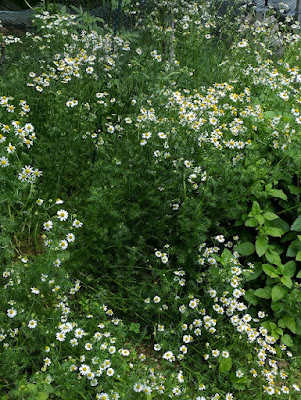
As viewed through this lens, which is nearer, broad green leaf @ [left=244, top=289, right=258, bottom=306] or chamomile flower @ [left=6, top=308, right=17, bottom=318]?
chamomile flower @ [left=6, top=308, right=17, bottom=318]

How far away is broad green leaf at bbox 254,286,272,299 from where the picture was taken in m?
3.20

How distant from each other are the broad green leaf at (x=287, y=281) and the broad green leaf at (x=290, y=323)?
218mm

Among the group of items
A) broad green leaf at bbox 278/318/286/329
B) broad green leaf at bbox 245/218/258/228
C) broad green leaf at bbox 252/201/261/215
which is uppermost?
broad green leaf at bbox 252/201/261/215

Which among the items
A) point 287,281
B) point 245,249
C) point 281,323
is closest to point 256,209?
point 245,249

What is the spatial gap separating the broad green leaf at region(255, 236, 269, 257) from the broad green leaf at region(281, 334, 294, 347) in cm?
54

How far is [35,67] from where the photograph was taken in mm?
3824

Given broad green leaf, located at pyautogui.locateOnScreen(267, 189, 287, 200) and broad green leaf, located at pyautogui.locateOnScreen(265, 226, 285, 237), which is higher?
broad green leaf, located at pyautogui.locateOnScreen(267, 189, 287, 200)

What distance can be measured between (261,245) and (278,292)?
33 centimetres

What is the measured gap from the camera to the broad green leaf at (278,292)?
3.13m

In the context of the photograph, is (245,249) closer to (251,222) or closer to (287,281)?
(251,222)

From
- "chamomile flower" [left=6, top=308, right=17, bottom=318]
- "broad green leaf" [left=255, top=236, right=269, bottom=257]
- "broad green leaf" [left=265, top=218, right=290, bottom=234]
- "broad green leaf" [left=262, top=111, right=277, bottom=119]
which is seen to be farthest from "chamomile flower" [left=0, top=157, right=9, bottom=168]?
"broad green leaf" [left=262, top=111, right=277, bottom=119]

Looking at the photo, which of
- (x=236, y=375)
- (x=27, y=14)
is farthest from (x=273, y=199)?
(x=27, y=14)

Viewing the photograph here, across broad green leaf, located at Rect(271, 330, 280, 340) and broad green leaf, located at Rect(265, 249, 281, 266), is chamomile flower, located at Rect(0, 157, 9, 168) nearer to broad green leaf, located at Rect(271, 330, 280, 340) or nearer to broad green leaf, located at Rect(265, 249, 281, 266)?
broad green leaf, located at Rect(265, 249, 281, 266)

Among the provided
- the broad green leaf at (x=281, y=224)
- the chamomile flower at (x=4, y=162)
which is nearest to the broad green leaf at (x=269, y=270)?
the broad green leaf at (x=281, y=224)
